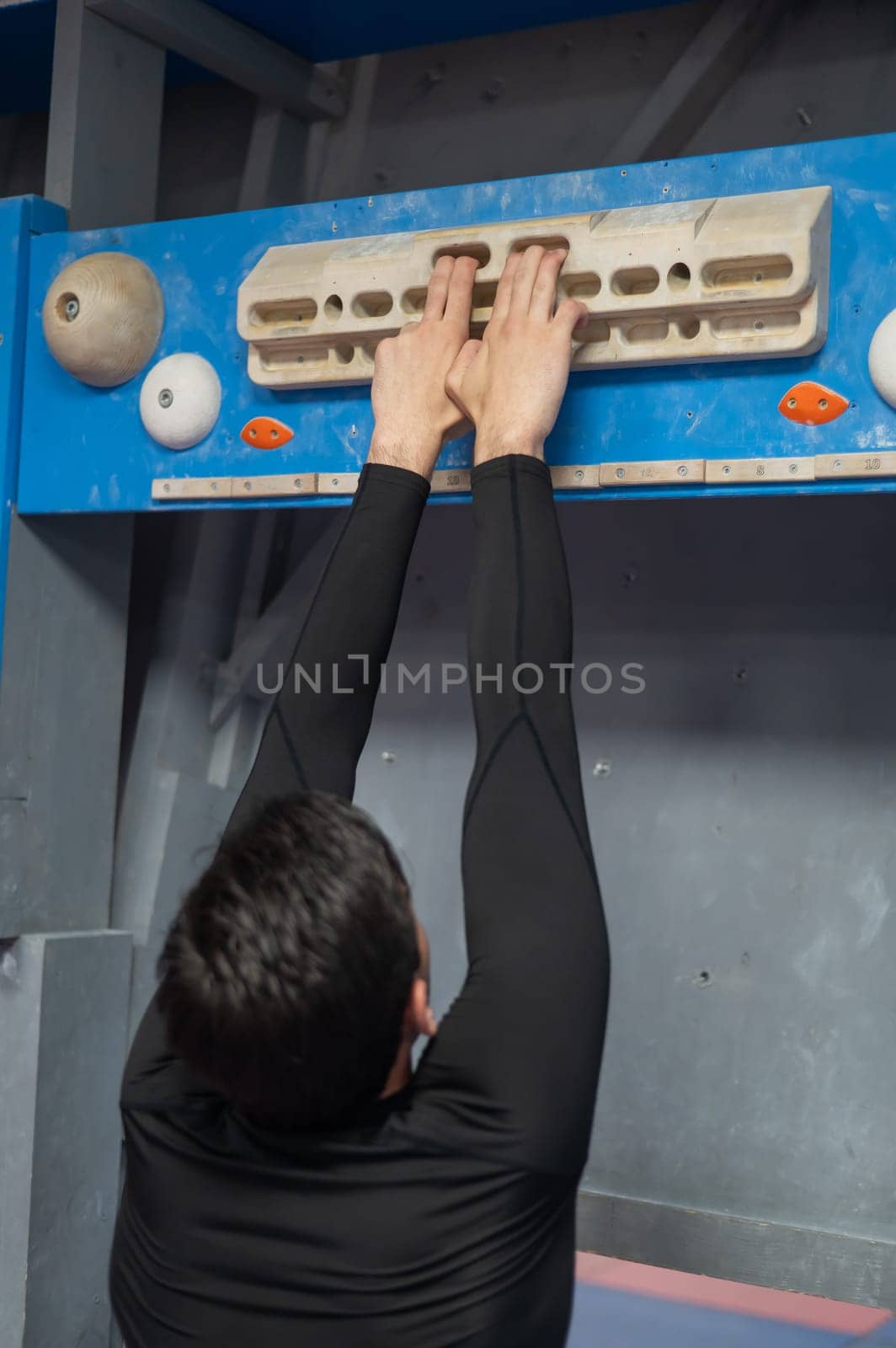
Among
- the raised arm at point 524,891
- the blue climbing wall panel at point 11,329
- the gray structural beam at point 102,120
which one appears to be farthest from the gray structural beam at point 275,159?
the raised arm at point 524,891

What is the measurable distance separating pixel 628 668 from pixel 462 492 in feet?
1.59

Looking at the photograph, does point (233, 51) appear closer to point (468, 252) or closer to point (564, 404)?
point (468, 252)

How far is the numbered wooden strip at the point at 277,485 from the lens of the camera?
1516 millimetres

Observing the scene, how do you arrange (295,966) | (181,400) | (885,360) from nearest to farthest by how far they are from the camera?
(295,966) → (885,360) → (181,400)

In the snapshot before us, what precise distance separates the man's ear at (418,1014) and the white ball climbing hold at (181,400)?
1.02m

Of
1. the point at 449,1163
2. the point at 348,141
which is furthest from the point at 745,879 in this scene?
the point at 348,141

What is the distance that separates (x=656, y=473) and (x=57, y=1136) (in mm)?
1148

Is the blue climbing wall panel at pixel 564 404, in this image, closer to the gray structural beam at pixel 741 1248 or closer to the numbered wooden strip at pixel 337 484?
the numbered wooden strip at pixel 337 484

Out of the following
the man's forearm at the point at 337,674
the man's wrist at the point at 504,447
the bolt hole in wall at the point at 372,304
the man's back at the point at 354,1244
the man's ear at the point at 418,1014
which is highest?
the bolt hole in wall at the point at 372,304

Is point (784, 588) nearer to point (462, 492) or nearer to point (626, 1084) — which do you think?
point (462, 492)

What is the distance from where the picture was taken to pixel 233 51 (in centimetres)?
189

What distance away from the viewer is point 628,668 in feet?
5.92

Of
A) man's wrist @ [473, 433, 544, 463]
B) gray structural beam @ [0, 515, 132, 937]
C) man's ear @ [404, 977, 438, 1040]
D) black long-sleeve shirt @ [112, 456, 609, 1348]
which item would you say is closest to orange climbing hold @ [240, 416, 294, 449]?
gray structural beam @ [0, 515, 132, 937]

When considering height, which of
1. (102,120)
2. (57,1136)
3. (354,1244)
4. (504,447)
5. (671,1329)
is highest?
(102,120)
